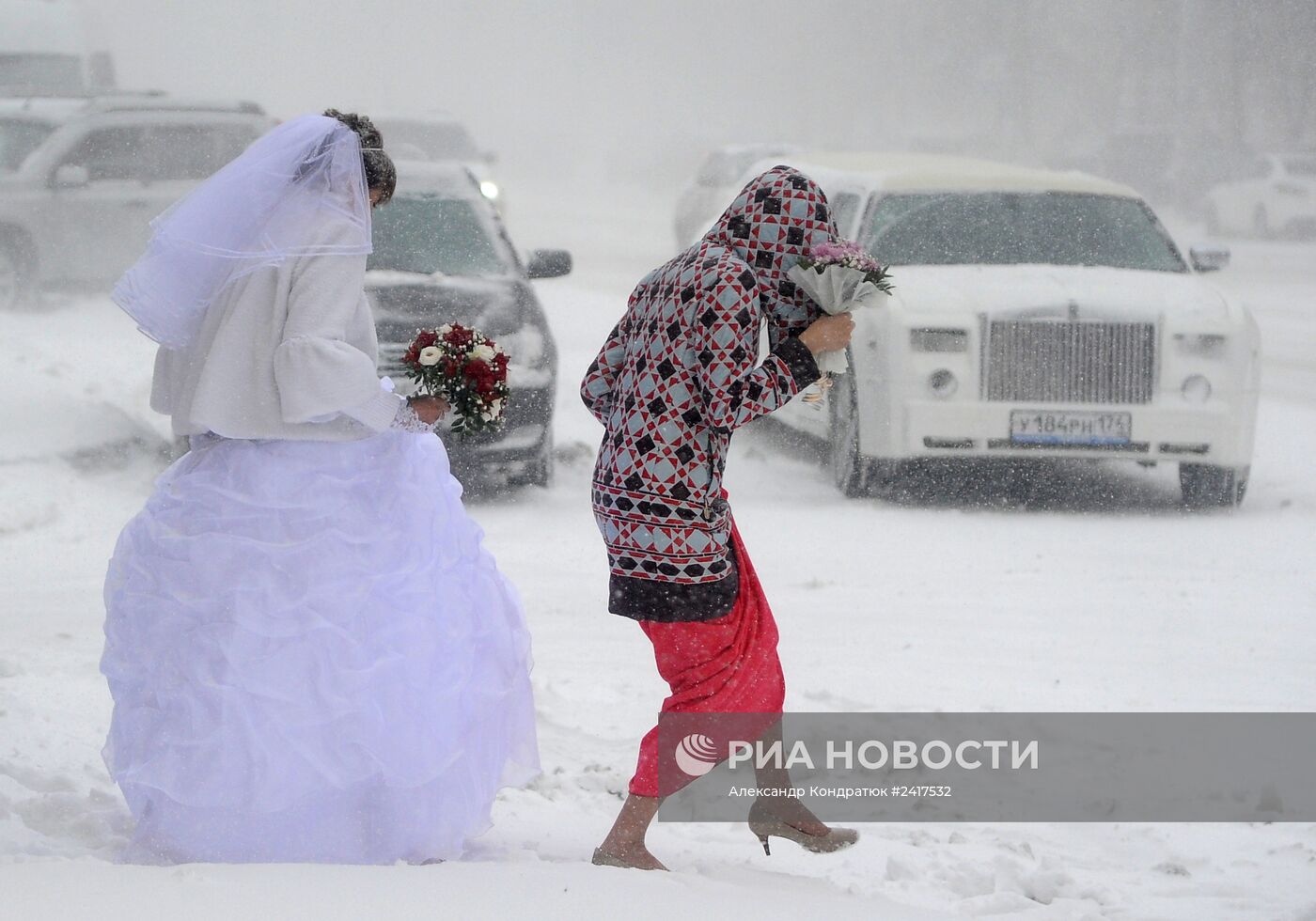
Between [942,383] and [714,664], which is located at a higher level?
[714,664]

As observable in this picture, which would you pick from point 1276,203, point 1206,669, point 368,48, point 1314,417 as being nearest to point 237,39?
point 368,48

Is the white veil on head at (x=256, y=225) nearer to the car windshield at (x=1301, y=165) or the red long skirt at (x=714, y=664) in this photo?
the red long skirt at (x=714, y=664)

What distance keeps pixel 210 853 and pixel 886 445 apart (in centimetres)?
504

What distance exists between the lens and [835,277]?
3.41 metres

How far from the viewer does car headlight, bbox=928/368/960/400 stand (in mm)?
7832

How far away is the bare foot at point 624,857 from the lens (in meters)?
3.60

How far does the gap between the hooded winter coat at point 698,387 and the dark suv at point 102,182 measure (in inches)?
425

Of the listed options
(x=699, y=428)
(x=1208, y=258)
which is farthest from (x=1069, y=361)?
(x=699, y=428)

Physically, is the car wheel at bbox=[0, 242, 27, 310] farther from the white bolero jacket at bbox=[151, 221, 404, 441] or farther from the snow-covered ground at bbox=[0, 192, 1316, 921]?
the white bolero jacket at bbox=[151, 221, 404, 441]

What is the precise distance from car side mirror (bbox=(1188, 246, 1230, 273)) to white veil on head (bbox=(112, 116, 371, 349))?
632cm

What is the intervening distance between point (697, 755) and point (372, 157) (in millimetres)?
1536

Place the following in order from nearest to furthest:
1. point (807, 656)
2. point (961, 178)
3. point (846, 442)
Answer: point (807, 656), point (846, 442), point (961, 178)

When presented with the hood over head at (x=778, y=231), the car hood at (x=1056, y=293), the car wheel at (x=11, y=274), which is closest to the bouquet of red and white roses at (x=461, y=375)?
the hood over head at (x=778, y=231)

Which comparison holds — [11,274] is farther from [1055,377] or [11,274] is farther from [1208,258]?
[1208,258]
